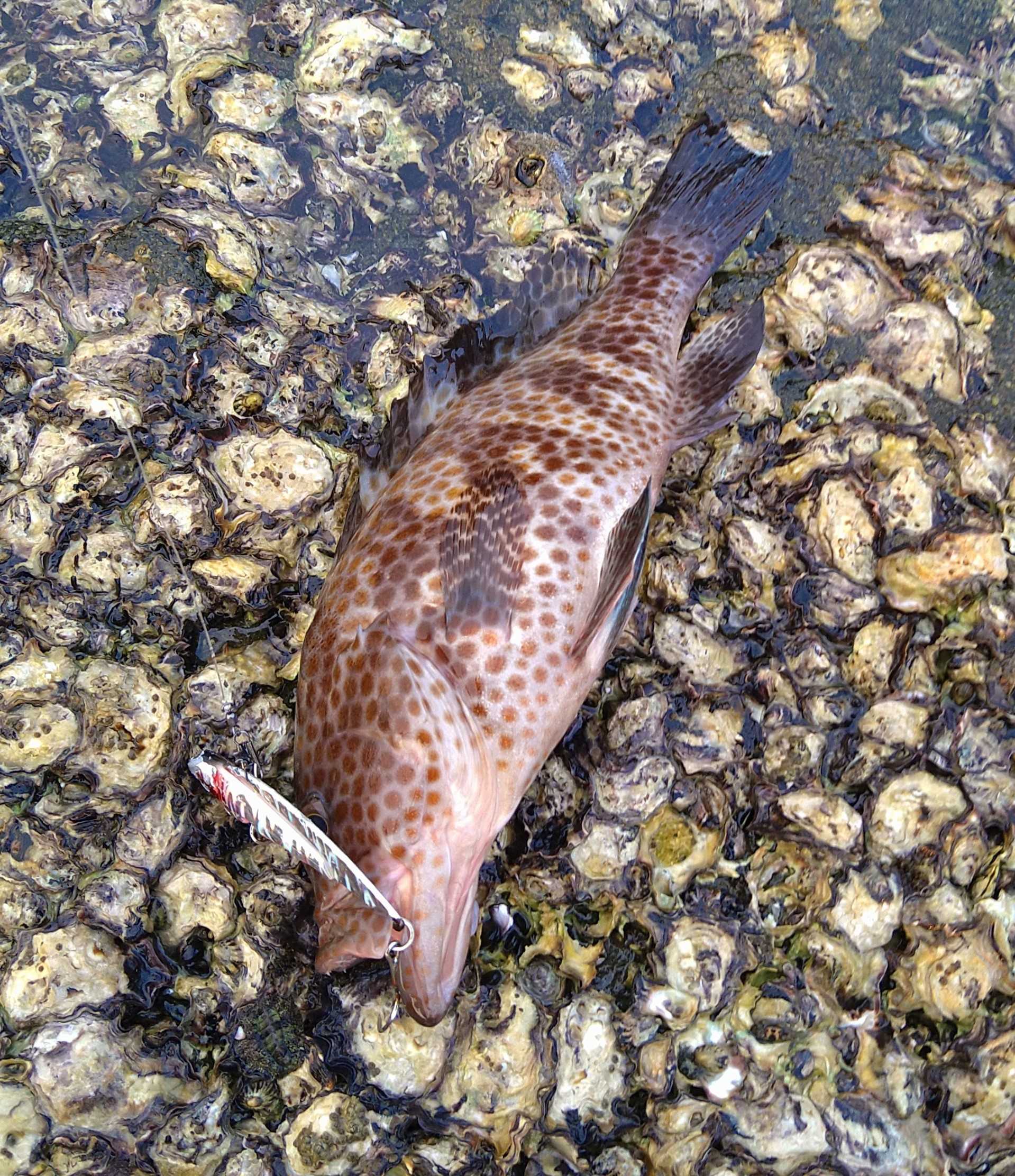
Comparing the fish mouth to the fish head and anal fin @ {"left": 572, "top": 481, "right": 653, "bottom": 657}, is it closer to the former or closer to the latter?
the fish head

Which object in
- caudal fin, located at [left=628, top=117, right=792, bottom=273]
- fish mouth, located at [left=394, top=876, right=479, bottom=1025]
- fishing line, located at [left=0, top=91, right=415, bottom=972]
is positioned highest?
caudal fin, located at [left=628, top=117, right=792, bottom=273]

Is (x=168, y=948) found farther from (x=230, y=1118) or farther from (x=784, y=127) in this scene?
(x=784, y=127)

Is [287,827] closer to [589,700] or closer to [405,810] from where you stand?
[405,810]

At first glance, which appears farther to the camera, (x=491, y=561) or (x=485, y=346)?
(x=485, y=346)

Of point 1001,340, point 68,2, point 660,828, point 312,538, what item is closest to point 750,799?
point 660,828

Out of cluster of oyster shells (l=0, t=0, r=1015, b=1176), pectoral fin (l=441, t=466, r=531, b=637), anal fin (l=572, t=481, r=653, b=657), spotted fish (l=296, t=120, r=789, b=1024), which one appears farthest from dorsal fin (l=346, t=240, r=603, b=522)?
anal fin (l=572, t=481, r=653, b=657)

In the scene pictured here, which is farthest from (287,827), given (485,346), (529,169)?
(529,169)
